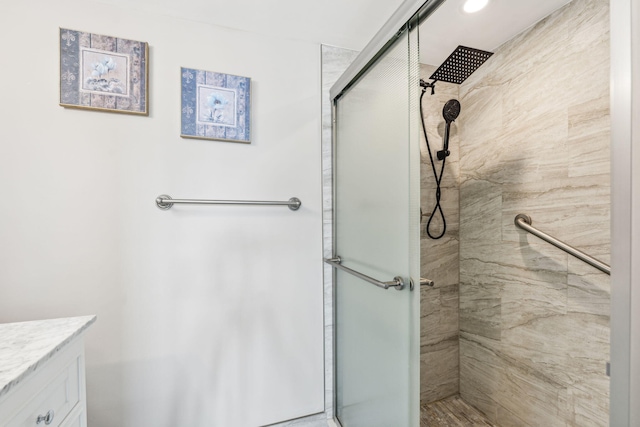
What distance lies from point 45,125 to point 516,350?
7.66ft

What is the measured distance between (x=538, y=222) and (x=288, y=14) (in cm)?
149

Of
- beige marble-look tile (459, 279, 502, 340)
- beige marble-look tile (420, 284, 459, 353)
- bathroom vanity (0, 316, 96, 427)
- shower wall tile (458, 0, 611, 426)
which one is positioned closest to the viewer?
bathroom vanity (0, 316, 96, 427)

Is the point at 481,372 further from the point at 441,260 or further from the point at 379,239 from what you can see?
the point at 379,239

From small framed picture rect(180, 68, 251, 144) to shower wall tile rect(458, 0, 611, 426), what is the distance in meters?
1.28

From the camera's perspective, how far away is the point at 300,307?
1457 mm

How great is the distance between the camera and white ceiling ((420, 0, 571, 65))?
3.97ft

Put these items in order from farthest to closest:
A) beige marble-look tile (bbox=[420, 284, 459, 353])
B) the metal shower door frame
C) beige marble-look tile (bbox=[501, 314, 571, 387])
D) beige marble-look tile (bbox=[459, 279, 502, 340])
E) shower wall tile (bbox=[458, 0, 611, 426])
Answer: beige marble-look tile (bbox=[420, 284, 459, 353])
beige marble-look tile (bbox=[459, 279, 502, 340])
beige marble-look tile (bbox=[501, 314, 571, 387])
shower wall tile (bbox=[458, 0, 611, 426])
the metal shower door frame

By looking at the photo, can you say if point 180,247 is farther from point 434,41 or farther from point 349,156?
point 434,41

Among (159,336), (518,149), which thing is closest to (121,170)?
(159,336)

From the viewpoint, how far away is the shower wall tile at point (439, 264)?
1.63 m

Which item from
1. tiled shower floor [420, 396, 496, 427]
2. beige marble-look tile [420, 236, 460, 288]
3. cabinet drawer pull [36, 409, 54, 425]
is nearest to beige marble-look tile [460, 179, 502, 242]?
beige marble-look tile [420, 236, 460, 288]

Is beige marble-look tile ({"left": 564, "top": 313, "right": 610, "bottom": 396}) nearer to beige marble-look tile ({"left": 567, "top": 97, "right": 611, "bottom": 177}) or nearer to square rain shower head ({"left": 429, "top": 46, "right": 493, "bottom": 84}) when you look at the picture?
beige marble-look tile ({"left": 567, "top": 97, "right": 611, "bottom": 177})

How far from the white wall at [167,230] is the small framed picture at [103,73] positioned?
0.13 ft

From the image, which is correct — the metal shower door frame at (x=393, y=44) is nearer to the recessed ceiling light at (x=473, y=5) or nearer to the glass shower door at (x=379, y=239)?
the glass shower door at (x=379, y=239)
